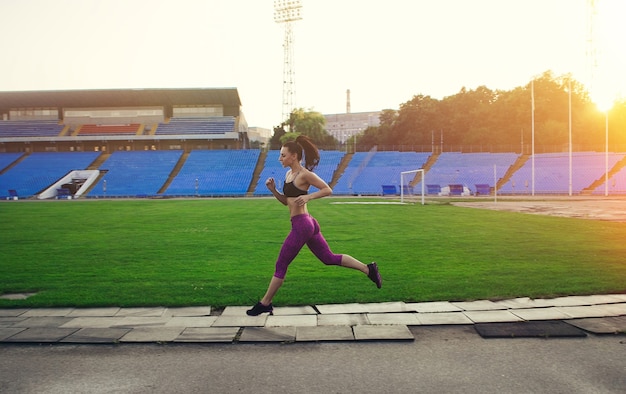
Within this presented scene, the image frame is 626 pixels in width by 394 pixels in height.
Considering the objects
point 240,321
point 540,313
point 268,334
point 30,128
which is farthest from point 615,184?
point 30,128

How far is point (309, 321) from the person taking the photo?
507 cm

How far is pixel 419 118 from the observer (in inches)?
2719

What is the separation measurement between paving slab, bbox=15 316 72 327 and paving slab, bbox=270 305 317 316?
7.78 feet

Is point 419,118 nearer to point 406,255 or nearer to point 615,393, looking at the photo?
point 406,255

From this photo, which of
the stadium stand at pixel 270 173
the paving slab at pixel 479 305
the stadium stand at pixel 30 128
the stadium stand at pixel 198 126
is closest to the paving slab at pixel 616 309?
the paving slab at pixel 479 305

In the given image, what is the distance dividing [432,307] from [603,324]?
1.76 meters

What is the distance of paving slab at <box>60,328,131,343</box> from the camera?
455 cm

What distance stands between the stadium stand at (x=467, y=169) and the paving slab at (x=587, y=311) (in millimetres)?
40107

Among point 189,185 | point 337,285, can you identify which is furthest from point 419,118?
point 337,285

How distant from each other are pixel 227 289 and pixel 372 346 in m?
2.84

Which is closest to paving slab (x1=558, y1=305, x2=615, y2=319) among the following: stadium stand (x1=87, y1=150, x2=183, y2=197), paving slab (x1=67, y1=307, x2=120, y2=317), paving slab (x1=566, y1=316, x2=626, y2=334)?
paving slab (x1=566, y1=316, x2=626, y2=334)

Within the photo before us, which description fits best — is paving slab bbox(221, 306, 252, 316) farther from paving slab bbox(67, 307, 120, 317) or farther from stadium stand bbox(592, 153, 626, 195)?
stadium stand bbox(592, 153, 626, 195)

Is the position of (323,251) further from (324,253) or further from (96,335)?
(96,335)

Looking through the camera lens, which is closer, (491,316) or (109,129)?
(491,316)
